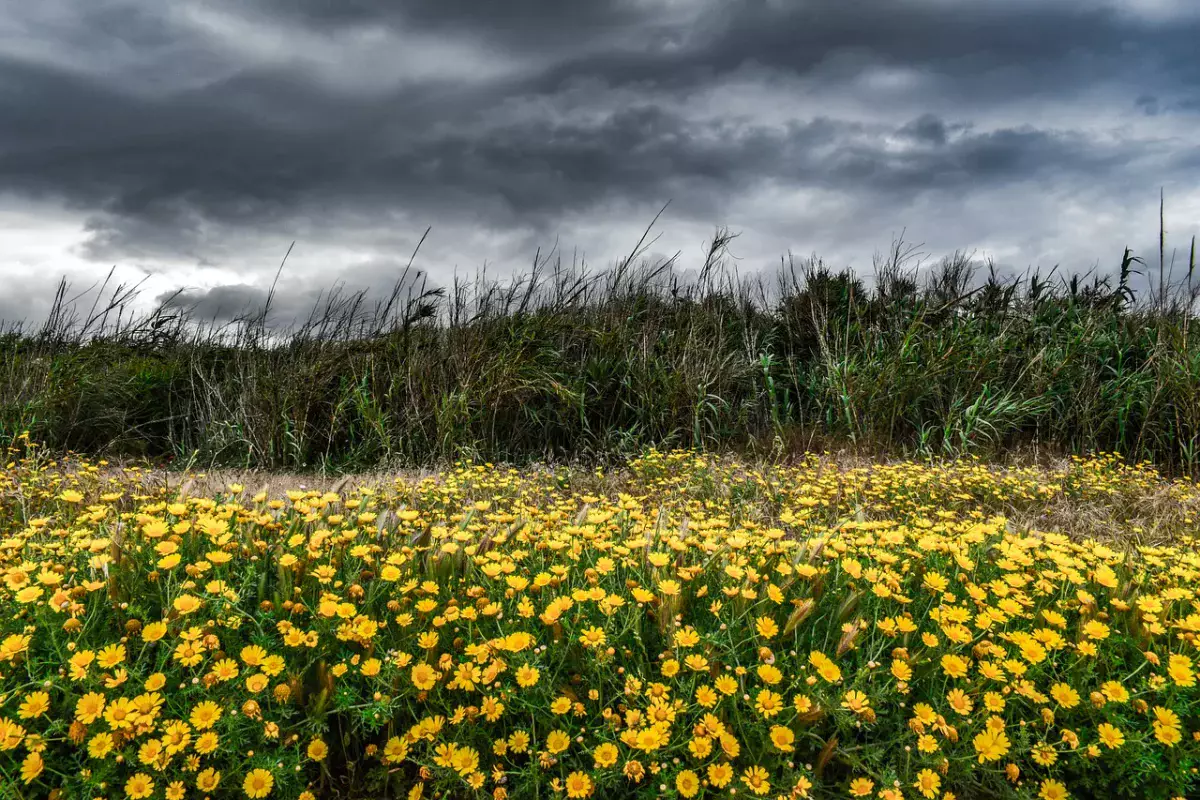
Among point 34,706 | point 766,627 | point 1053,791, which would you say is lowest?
point 1053,791

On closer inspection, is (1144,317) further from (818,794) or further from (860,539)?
(818,794)

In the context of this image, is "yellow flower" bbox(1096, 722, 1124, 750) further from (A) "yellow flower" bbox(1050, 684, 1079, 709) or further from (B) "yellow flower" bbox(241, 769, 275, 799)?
(B) "yellow flower" bbox(241, 769, 275, 799)

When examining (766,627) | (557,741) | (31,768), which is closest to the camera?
(31,768)

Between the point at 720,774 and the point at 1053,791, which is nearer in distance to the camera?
the point at 720,774

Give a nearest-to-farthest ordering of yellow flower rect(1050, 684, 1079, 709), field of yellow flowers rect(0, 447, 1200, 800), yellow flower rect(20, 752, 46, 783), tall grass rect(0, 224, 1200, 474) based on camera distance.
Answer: yellow flower rect(20, 752, 46, 783) → field of yellow flowers rect(0, 447, 1200, 800) → yellow flower rect(1050, 684, 1079, 709) → tall grass rect(0, 224, 1200, 474)

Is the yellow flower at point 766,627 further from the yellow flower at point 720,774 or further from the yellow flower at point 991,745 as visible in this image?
the yellow flower at point 991,745

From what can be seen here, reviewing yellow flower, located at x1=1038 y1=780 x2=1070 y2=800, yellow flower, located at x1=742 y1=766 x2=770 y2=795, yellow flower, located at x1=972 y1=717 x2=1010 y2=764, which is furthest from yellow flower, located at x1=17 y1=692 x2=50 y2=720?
yellow flower, located at x1=1038 y1=780 x2=1070 y2=800

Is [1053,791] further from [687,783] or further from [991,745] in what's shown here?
[687,783]

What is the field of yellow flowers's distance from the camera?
148cm

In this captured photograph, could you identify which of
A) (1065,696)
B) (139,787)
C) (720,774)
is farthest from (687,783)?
(139,787)

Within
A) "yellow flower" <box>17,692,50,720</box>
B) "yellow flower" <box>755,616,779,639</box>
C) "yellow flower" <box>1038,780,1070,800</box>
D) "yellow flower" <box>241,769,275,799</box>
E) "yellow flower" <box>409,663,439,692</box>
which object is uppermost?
"yellow flower" <box>755,616,779,639</box>

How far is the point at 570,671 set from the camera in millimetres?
1718

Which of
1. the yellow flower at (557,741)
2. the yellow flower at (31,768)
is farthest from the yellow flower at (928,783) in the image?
the yellow flower at (31,768)

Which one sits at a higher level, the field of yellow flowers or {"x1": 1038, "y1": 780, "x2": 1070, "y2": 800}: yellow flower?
the field of yellow flowers
